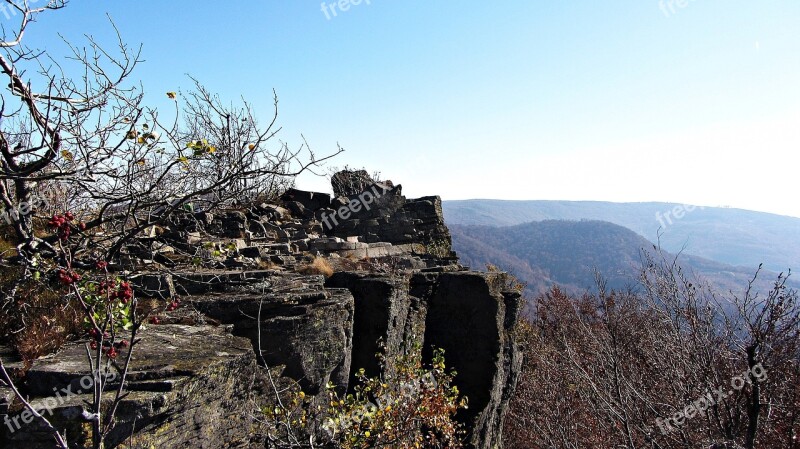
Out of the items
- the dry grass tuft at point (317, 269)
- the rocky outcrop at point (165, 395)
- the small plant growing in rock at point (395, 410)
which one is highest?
the dry grass tuft at point (317, 269)

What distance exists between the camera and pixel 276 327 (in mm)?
7719

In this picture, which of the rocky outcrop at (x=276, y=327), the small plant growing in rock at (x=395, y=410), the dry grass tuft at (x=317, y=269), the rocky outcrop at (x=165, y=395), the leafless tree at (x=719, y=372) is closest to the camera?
the rocky outcrop at (x=165, y=395)

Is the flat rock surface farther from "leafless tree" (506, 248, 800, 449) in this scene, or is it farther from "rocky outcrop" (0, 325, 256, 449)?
"leafless tree" (506, 248, 800, 449)

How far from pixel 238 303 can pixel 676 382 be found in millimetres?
9012

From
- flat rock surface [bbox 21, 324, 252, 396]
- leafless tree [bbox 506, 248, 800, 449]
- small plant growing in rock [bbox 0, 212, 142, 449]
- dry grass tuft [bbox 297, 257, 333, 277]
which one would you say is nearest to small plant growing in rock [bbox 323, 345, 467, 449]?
flat rock surface [bbox 21, 324, 252, 396]

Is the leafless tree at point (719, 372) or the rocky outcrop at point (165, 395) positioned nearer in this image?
the rocky outcrop at point (165, 395)

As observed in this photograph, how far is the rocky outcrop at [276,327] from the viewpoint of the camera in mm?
5113

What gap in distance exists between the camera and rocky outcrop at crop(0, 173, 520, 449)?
5.11 meters

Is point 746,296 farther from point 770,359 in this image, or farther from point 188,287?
point 188,287

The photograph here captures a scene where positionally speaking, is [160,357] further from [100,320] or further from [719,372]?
[719,372]

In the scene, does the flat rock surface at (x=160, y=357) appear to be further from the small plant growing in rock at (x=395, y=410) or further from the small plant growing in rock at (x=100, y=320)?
the small plant growing in rock at (x=395, y=410)

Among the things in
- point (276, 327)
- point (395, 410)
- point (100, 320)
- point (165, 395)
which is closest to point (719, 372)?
point (395, 410)

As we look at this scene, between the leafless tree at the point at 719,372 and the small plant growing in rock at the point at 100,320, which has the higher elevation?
the small plant growing in rock at the point at 100,320

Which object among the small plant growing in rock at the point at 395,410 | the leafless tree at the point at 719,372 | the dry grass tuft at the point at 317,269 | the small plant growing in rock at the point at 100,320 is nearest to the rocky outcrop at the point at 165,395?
the small plant growing in rock at the point at 100,320
